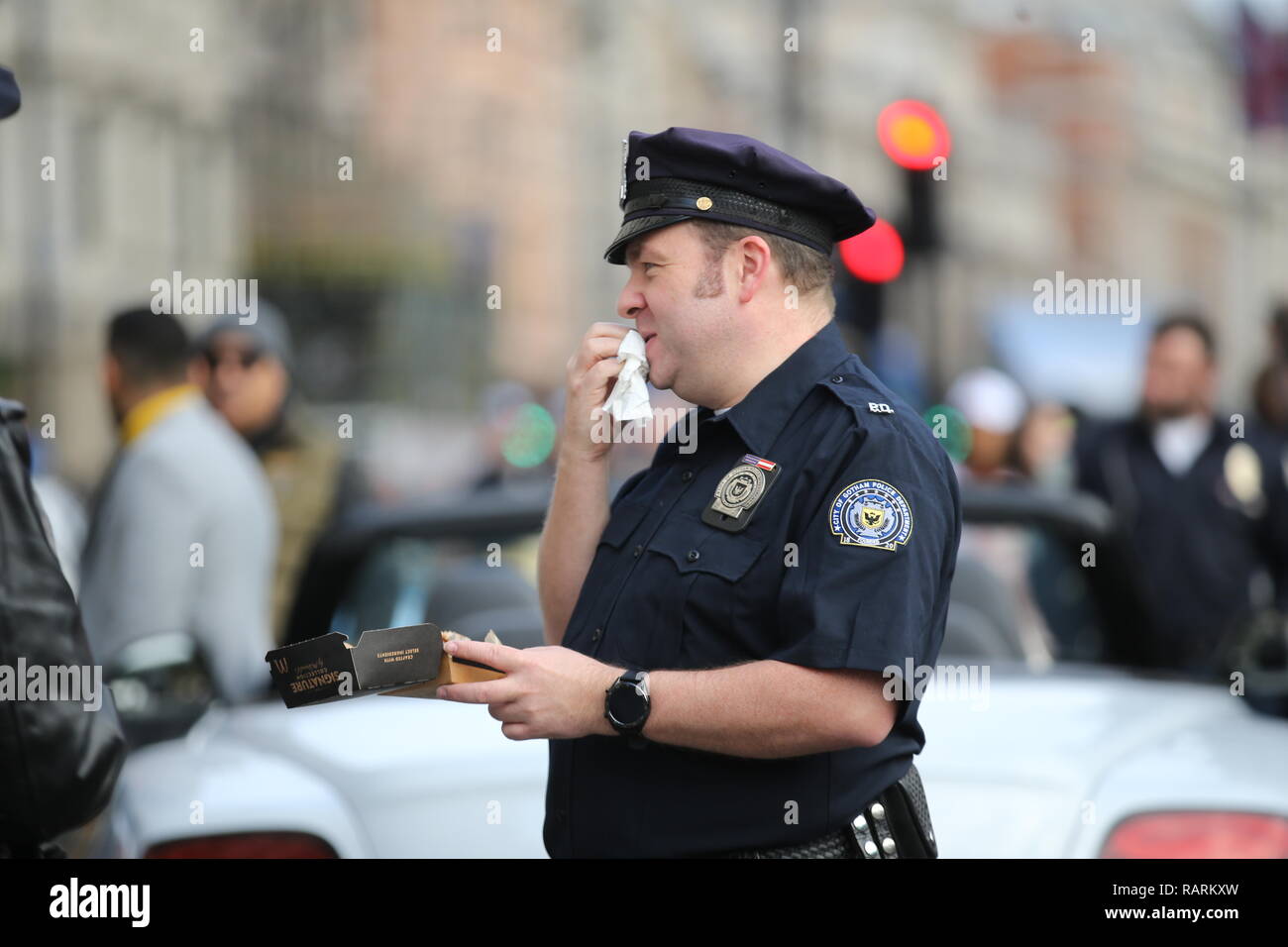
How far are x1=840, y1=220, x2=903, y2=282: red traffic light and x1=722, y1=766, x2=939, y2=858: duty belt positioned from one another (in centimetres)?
595

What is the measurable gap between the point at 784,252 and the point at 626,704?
2.14ft

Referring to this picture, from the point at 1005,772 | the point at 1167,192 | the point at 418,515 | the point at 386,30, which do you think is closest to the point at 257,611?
the point at 418,515

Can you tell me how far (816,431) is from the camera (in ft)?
8.03

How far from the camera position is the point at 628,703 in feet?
7.63

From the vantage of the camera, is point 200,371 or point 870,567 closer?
point 870,567

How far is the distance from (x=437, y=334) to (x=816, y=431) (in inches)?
1444

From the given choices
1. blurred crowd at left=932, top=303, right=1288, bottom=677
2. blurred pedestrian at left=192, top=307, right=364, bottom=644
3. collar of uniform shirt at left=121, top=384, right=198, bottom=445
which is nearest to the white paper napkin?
collar of uniform shirt at left=121, top=384, right=198, bottom=445

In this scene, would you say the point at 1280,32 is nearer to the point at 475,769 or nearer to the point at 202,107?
the point at 475,769

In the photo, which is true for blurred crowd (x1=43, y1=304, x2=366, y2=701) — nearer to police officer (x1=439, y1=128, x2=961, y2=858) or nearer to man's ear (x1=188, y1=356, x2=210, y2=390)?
man's ear (x1=188, y1=356, x2=210, y2=390)

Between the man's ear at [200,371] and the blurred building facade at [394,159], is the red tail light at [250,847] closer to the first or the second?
the man's ear at [200,371]

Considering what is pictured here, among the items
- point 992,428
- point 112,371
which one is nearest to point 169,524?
point 112,371

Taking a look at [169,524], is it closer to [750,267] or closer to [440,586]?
[440,586]

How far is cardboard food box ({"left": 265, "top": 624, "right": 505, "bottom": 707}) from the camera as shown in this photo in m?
2.29

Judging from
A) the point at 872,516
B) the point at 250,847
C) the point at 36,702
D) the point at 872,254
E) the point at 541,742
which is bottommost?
the point at 250,847
